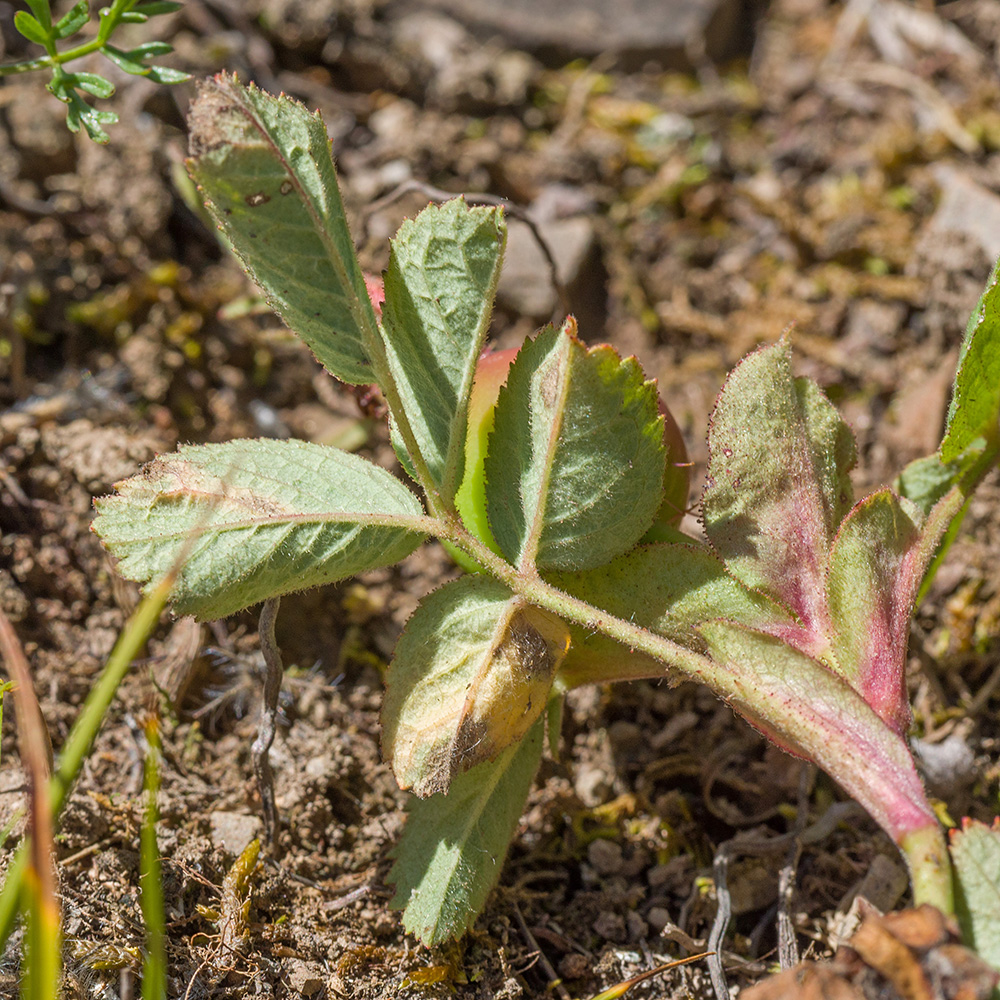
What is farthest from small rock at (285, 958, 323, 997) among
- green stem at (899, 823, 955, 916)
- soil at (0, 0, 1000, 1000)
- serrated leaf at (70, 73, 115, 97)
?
serrated leaf at (70, 73, 115, 97)

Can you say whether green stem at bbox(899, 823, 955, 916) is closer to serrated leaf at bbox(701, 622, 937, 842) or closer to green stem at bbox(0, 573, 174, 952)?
serrated leaf at bbox(701, 622, 937, 842)

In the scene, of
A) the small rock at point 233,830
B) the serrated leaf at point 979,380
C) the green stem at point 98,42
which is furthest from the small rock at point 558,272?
the small rock at point 233,830

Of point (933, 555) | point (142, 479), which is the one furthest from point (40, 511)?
point (933, 555)

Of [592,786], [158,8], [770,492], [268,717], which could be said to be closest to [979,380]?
[770,492]

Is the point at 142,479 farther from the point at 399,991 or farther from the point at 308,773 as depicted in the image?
the point at 399,991

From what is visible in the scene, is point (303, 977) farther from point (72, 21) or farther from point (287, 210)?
point (72, 21)

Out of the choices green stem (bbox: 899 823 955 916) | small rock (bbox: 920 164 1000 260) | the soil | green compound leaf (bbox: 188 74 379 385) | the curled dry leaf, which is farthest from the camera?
small rock (bbox: 920 164 1000 260)
